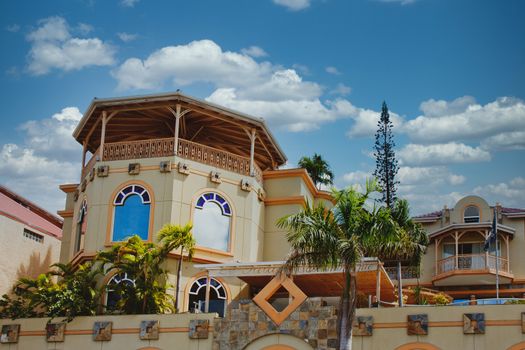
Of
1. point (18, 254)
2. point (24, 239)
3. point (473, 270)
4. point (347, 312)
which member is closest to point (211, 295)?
point (347, 312)

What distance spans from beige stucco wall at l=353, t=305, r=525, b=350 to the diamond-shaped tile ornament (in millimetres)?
2285

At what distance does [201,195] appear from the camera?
128 ft

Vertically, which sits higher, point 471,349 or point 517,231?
point 517,231

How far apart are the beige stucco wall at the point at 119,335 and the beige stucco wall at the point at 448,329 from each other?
6.27 meters

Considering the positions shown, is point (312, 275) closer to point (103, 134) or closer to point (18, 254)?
point (103, 134)

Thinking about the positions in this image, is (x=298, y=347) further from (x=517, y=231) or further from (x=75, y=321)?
(x=517, y=231)

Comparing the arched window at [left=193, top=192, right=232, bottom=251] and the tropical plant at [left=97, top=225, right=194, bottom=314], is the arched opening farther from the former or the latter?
the arched window at [left=193, top=192, right=232, bottom=251]

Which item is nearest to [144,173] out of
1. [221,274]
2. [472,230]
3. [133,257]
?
[133,257]

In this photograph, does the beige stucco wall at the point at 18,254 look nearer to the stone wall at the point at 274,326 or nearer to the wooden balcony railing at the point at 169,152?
the wooden balcony railing at the point at 169,152

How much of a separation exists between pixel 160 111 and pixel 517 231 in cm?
2358

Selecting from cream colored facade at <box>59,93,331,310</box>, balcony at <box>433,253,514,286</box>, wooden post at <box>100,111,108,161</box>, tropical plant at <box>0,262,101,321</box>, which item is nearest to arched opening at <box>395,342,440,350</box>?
cream colored facade at <box>59,93,331,310</box>

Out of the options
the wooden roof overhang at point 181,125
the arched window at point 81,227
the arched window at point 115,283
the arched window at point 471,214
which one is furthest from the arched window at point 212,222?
the arched window at point 471,214

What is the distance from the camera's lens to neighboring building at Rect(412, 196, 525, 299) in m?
50.2

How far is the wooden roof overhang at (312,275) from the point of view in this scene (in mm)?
31688
